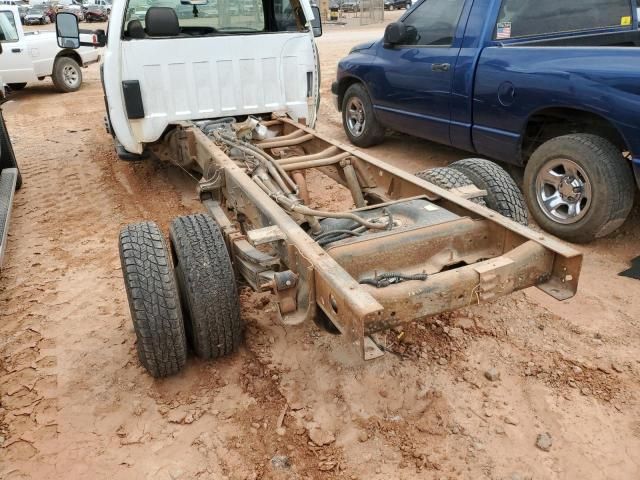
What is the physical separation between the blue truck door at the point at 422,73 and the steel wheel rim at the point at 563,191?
1406 millimetres

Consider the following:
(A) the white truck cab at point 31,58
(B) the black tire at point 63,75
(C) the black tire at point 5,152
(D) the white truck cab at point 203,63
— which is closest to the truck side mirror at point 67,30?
(D) the white truck cab at point 203,63

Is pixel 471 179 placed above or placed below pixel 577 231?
above

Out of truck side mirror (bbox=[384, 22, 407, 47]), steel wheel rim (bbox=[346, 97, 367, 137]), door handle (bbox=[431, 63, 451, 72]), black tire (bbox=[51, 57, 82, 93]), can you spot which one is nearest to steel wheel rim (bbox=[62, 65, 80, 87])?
black tire (bbox=[51, 57, 82, 93])

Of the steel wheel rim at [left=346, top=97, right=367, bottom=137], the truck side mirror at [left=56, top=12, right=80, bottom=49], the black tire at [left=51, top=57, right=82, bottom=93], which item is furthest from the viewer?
the black tire at [left=51, top=57, right=82, bottom=93]

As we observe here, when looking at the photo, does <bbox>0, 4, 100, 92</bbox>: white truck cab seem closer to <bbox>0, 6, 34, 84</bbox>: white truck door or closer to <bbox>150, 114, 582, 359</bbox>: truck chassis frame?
<bbox>0, 6, 34, 84</bbox>: white truck door

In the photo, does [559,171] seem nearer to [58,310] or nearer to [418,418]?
[418,418]

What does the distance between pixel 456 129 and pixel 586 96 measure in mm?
1483

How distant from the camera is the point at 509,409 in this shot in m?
2.76

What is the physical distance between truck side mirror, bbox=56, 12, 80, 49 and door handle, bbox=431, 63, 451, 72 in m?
3.52

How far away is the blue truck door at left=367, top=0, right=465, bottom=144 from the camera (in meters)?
5.57

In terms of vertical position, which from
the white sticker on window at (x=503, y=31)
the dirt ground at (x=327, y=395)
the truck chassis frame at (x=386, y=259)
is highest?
the white sticker on window at (x=503, y=31)

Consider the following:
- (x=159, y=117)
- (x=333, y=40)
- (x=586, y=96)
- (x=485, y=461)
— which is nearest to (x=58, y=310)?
(x=159, y=117)

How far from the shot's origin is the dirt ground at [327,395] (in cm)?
249

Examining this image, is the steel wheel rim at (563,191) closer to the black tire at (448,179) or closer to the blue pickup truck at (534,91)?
the blue pickup truck at (534,91)
